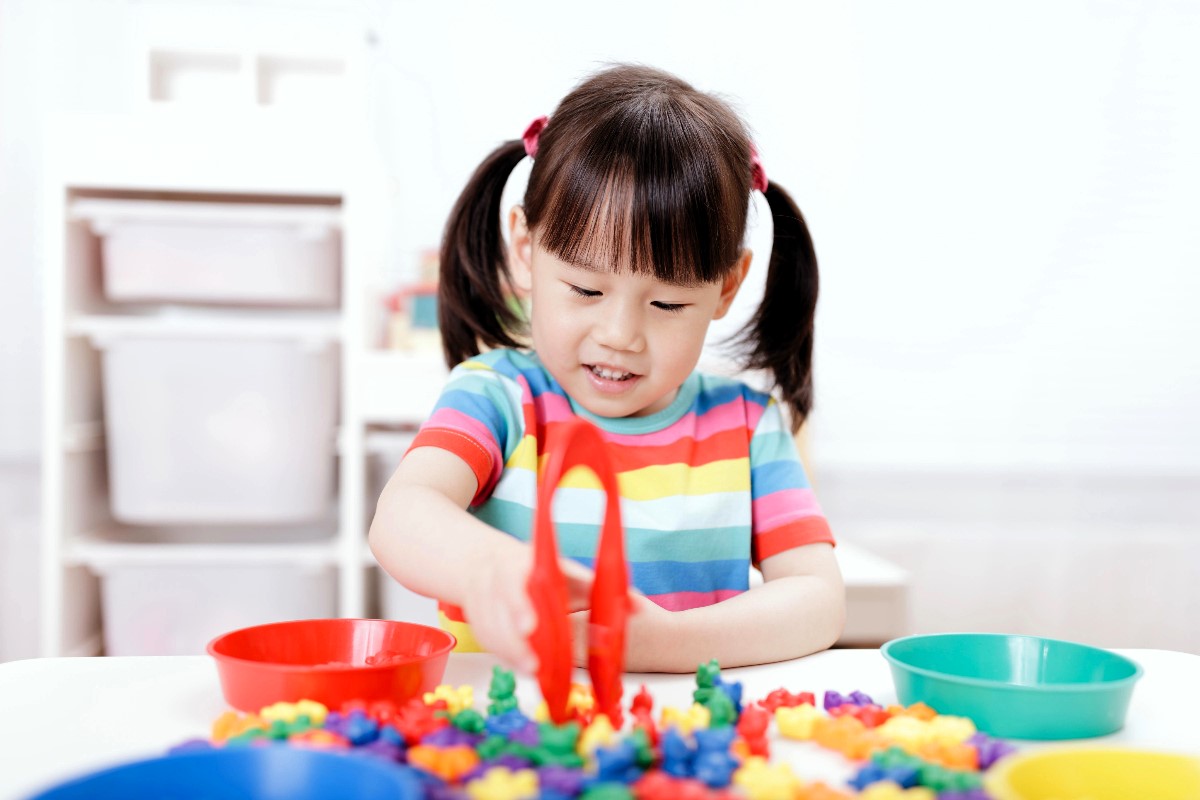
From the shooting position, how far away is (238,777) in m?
0.33

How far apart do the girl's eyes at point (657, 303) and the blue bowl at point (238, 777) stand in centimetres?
41

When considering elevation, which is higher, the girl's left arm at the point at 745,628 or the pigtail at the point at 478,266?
the pigtail at the point at 478,266

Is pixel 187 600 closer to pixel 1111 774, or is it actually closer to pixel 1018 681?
pixel 1018 681

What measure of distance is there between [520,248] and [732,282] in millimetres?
153

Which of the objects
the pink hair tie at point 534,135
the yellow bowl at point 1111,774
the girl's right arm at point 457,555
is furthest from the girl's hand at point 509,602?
the pink hair tie at point 534,135

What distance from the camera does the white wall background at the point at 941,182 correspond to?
5.58 ft

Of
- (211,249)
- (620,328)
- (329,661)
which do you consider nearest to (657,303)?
(620,328)

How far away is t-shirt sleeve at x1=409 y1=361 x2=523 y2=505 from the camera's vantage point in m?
0.69

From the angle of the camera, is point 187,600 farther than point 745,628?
Yes

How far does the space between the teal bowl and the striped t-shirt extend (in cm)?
21

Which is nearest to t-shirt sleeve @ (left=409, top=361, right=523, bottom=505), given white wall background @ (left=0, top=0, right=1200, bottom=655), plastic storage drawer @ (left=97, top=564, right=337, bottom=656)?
plastic storage drawer @ (left=97, top=564, right=337, bottom=656)

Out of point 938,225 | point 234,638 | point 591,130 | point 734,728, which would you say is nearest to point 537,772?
point 734,728

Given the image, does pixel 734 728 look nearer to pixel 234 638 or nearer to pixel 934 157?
pixel 234 638

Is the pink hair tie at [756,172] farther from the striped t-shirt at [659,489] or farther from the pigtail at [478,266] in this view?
the striped t-shirt at [659,489]
